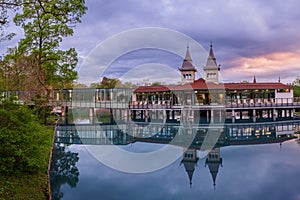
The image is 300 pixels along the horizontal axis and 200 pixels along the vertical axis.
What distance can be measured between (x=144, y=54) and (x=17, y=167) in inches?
780

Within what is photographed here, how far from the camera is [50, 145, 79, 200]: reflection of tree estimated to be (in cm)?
872

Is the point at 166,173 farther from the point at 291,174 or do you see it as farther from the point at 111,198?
the point at 291,174

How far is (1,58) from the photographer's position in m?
20.7

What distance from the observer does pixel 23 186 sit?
7141 millimetres

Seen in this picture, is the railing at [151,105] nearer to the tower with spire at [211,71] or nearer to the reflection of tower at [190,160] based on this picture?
the tower with spire at [211,71]

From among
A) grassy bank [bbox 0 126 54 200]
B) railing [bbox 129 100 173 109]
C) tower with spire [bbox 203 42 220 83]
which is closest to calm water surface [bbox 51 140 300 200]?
grassy bank [bbox 0 126 54 200]

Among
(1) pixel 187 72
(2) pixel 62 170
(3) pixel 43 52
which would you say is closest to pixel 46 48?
(3) pixel 43 52

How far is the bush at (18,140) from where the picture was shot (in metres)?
7.13

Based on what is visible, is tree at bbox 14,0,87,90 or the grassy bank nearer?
the grassy bank

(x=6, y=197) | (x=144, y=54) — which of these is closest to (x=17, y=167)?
(x=6, y=197)

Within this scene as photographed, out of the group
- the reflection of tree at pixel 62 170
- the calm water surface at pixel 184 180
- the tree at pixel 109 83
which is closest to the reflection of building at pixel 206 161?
the calm water surface at pixel 184 180

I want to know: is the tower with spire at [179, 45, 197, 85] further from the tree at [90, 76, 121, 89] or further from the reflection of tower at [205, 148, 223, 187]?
the tree at [90, 76, 121, 89]

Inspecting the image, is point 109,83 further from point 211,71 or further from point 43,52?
point 43,52

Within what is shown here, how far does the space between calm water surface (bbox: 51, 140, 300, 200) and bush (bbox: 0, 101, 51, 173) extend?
134 centimetres
